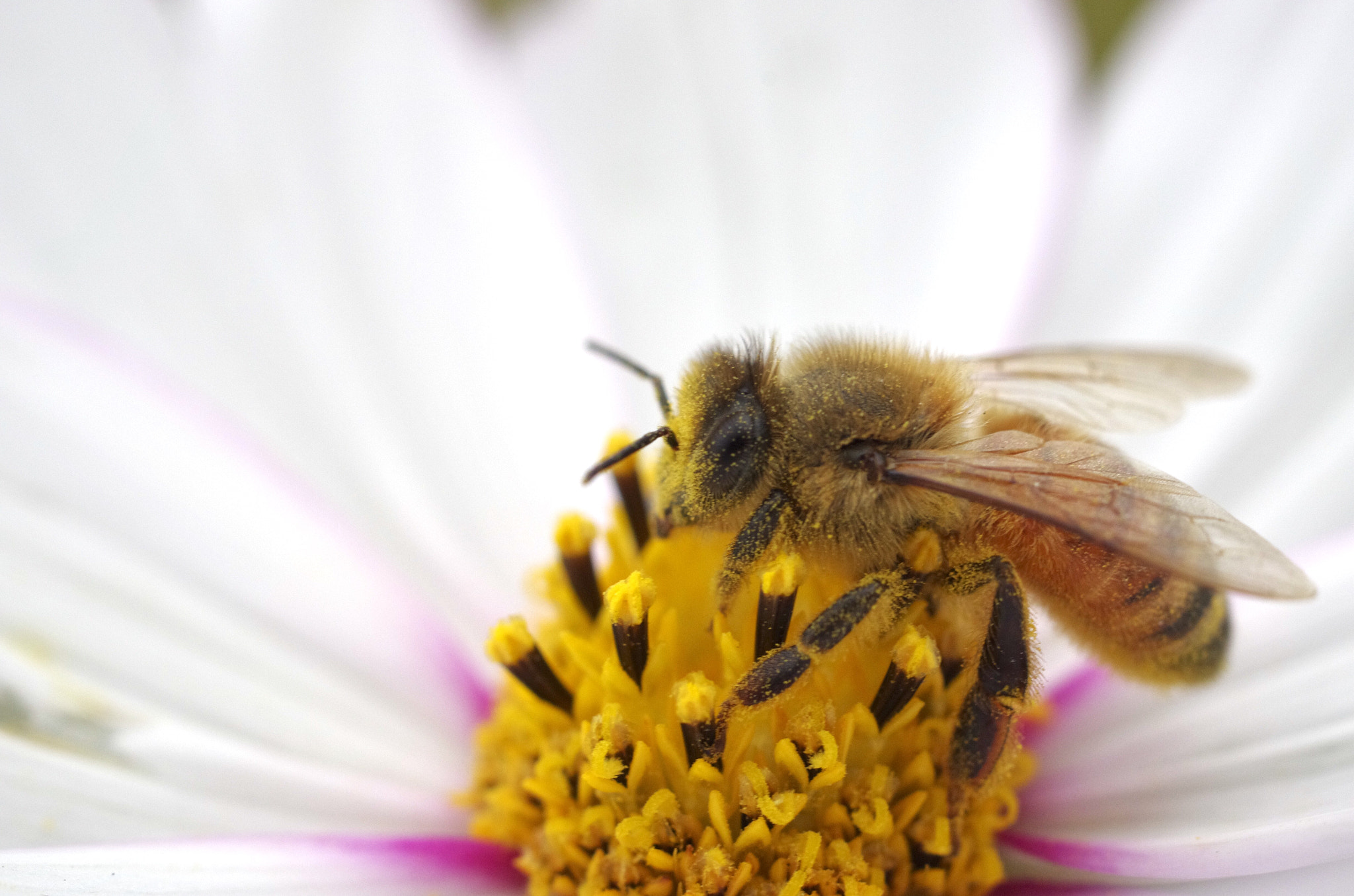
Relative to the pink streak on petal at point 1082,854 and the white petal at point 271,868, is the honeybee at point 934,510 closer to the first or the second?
the pink streak on petal at point 1082,854

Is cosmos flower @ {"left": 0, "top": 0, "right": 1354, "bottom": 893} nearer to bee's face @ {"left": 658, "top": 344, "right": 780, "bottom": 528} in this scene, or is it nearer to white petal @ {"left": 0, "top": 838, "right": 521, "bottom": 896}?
white petal @ {"left": 0, "top": 838, "right": 521, "bottom": 896}

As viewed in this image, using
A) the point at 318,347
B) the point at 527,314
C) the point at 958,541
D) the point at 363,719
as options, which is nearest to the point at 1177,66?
the point at 527,314

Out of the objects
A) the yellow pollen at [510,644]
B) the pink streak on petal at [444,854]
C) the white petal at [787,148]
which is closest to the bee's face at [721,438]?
the yellow pollen at [510,644]

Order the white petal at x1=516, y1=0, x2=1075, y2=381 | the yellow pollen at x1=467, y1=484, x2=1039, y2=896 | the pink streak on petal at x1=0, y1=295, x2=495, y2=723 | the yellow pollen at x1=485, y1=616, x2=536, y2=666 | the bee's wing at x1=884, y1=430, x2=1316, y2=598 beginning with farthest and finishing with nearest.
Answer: the white petal at x1=516, y1=0, x2=1075, y2=381 → the pink streak on petal at x1=0, y1=295, x2=495, y2=723 → the yellow pollen at x1=485, y1=616, x2=536, y2=666 → the yellow pollen at x1=467, y1=484, x2=1039, y2=896 → the bee's wing at x1=884, y1=430, x2=1316, y2=598

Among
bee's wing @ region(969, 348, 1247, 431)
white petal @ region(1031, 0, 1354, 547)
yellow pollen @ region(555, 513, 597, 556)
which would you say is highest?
white petal @ region(1031, 0, 1354, 547)

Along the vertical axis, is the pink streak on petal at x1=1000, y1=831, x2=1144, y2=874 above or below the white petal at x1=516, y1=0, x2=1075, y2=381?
below

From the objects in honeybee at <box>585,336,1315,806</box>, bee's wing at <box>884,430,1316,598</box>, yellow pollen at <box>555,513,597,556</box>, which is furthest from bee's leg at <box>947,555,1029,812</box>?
yellow pollen at <box>555,513,597,556</box>

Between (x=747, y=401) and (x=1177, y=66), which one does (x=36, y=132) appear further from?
(x=1177, y=66)

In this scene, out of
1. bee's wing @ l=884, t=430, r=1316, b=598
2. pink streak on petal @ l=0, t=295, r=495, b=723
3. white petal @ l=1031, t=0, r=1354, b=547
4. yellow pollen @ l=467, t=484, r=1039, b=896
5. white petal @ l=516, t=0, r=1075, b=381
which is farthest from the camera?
white petal @ l=516, t=0, r=1075, b=381
